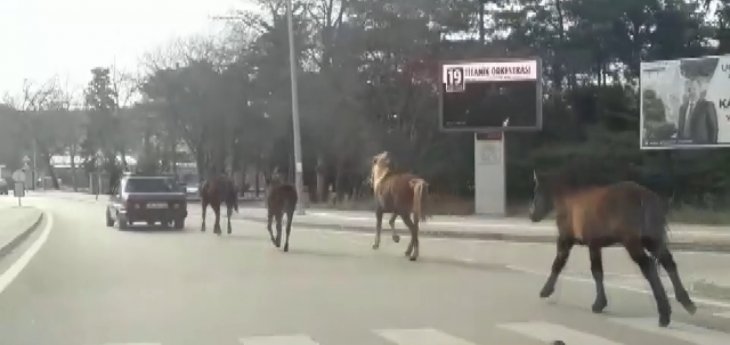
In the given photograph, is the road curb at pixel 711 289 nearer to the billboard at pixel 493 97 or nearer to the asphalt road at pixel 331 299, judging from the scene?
the asphalt road at pixel 331 299

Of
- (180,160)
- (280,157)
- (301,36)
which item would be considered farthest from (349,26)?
(180,160)

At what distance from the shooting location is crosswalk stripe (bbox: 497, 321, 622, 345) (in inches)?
394

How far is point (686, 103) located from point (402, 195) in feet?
60.1

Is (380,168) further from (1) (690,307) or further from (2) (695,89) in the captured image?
(2) (695,89)

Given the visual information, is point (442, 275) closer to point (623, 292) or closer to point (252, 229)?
point (623, 292)

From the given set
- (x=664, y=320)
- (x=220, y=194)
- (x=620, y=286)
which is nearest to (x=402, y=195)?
(x=620, y=286)

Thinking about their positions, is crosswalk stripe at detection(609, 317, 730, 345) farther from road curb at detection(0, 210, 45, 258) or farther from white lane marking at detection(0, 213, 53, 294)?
road curb at detection(0, 210, 45, 258)

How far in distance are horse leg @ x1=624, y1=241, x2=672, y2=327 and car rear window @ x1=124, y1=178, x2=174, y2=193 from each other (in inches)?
960

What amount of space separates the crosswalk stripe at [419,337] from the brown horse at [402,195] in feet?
29.8

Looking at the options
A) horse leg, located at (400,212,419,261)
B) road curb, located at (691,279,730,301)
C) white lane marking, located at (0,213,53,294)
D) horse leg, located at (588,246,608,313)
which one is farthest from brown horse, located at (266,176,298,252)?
horse leg, located at (588,246,608,313)

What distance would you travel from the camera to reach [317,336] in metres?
10.5

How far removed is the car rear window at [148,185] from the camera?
111 ft

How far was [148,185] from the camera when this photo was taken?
3456 cm

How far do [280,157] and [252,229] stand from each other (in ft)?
96.8
